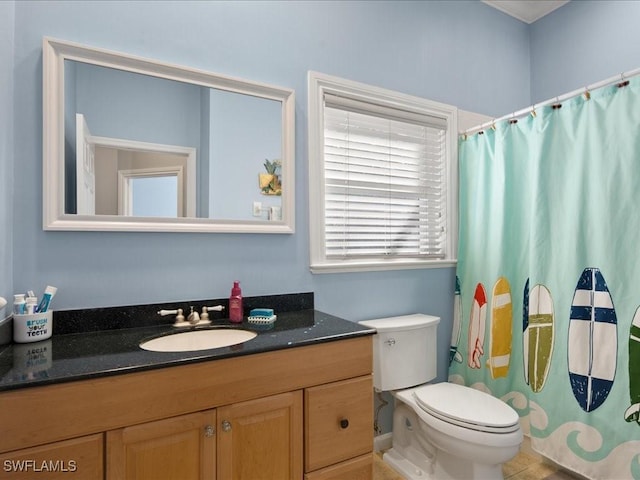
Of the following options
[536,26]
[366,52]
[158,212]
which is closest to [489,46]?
[536,26]

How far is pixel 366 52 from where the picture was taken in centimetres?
204

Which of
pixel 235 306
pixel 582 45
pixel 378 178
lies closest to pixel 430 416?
pixel 235 306

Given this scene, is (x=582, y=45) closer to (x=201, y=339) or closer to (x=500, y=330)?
(x=500, y=330)

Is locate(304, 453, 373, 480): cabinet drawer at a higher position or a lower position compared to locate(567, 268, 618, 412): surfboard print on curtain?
lower

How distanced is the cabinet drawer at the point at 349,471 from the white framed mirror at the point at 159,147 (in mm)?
991

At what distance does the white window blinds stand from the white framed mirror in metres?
0.29

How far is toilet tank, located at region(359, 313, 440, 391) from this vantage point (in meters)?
1.84


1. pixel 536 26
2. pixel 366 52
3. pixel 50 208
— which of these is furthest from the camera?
pixel 536 26

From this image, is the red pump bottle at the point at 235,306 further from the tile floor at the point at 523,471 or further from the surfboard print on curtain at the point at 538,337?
the surfboard print on curtain at the point at 538,337

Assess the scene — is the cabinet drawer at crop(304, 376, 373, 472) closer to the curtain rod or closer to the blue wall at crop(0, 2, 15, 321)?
the blue wall at crop(0, 2, 15, 321)

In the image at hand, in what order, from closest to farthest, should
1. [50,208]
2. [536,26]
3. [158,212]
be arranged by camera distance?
[50,208] < [158,212] < [536,26]

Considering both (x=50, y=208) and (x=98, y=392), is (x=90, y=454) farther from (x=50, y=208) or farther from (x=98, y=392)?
(x=50, y=208)

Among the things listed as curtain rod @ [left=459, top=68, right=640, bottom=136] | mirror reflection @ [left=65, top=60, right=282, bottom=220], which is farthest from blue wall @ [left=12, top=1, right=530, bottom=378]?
curtain rod @ [left=459, top=68, right=640, bottom=136]

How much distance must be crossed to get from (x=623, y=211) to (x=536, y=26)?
1882 mm
